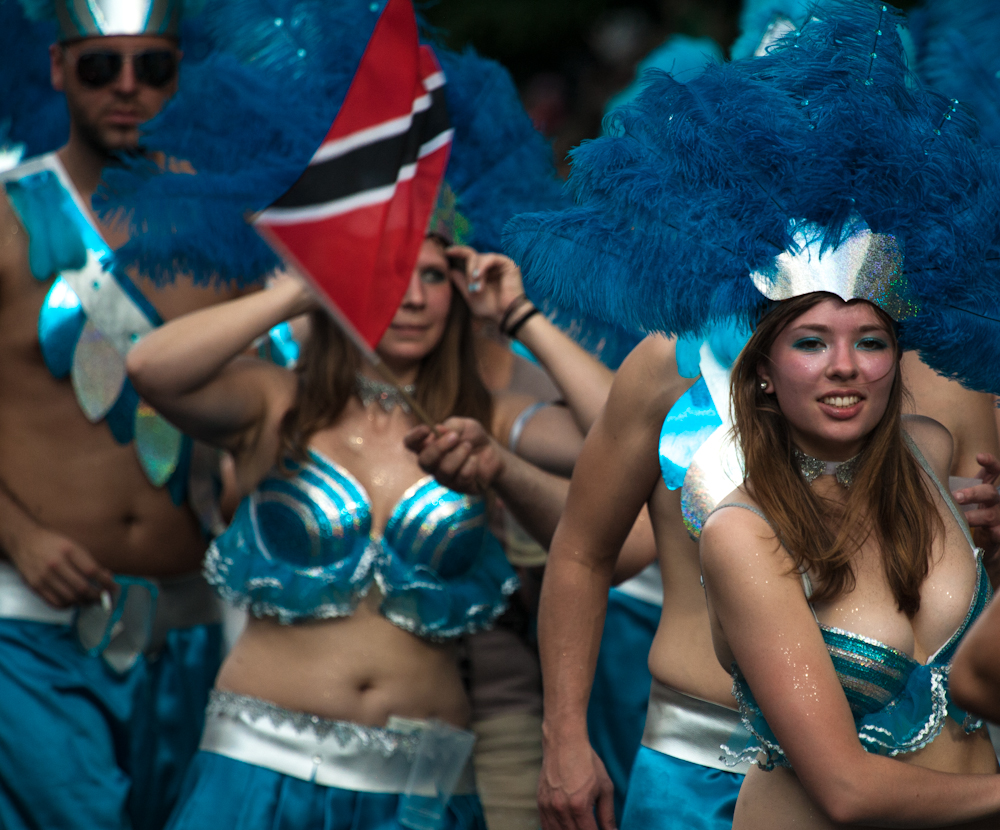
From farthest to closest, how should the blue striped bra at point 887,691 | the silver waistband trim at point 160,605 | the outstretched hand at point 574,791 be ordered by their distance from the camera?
the silver waistband trim at point 160,605, the outstretched hand at point 574,791, the blue striped bra at point 887,691

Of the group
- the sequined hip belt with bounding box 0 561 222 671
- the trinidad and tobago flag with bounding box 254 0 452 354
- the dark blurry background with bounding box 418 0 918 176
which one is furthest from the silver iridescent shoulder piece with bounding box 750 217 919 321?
the dark blurry background with bounding box 418 0 918 176

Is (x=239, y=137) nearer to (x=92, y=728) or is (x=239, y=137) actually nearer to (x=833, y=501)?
(x=92, y=728)

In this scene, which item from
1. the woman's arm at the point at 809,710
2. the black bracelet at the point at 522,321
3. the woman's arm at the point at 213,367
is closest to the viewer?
the woman's arm at the point at 809,710

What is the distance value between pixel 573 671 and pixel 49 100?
8.99ft

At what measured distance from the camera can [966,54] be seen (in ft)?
11.0

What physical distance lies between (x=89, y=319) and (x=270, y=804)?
152 centimetres

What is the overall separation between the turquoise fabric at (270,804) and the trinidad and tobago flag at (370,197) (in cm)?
104

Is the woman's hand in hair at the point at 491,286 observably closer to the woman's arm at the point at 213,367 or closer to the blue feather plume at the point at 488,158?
the blue feather plume at the point at 488,158

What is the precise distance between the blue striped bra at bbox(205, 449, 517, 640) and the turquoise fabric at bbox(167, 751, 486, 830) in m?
0.37

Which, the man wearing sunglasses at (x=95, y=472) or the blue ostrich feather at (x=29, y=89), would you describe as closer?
the man wearing sunglasses at (x=95, y=472)

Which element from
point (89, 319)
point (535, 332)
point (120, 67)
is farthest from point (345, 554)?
point (120, 67)

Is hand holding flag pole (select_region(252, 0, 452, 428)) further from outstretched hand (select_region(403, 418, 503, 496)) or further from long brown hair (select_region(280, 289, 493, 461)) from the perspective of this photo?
long brown hair (select_region(280, 289, 493, 461))

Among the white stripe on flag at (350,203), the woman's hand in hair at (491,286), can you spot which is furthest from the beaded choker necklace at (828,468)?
the woman's hand in hair at (491,286)

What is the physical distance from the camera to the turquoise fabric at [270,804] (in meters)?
3.09
